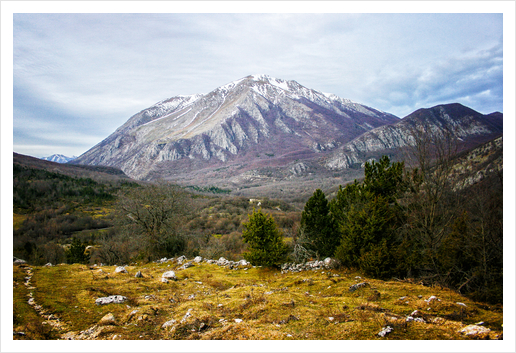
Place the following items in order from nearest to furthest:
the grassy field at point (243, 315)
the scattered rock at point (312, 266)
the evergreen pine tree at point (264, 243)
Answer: the grassy field at point (243, 315) < the scattered rock at point (312, 266) < the evergreen pine tree at point (264, 243)

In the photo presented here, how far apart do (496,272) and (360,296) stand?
4.76 meters

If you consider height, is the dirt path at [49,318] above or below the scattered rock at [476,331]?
below

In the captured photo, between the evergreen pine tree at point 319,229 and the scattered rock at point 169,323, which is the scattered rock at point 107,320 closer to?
the scattered rock at point 169,323

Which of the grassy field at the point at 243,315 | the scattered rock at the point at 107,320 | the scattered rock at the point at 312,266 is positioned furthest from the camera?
the scattered rock at the point at 312,266

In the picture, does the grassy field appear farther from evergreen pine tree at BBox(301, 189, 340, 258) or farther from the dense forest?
evergreen pine tree at BBox(301, 189, 340, 258)

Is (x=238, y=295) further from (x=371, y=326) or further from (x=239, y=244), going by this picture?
(x=239, y=244)

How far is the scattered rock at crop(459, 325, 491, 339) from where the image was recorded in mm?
4273

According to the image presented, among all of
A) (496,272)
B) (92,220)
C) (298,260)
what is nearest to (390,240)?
(496,272)

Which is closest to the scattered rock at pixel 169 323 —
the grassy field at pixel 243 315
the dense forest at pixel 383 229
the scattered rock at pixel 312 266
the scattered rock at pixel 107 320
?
the grassy field at pixel 243 315

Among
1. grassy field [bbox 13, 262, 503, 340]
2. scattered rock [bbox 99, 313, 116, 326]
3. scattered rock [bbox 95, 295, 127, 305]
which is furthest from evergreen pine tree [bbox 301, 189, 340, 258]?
scattered rock [bbox 99, 313, 116, 326]

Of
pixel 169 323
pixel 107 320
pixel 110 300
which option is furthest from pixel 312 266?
pixel 107 320

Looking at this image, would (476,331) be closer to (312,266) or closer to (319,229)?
(312,266)

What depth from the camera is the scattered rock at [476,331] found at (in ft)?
14.0

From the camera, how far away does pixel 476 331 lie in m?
4.28
